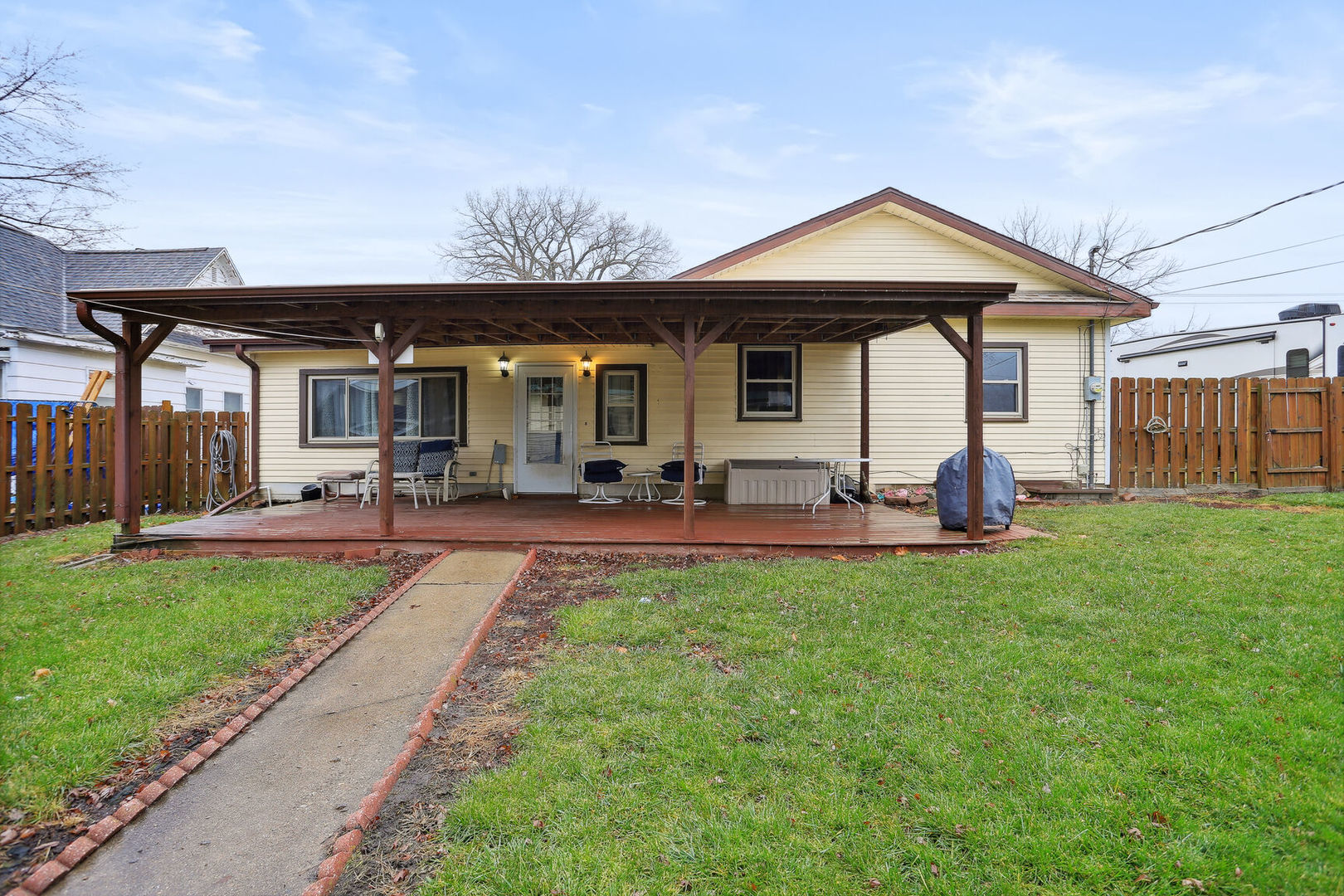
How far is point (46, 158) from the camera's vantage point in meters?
10.8

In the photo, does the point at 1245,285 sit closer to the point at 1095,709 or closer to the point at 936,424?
the point at 936,424

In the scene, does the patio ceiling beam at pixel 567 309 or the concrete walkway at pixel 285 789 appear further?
the patio ceiling beam at pixel 567 309

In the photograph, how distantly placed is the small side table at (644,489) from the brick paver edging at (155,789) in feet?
19.8

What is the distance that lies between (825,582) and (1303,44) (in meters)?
18.5

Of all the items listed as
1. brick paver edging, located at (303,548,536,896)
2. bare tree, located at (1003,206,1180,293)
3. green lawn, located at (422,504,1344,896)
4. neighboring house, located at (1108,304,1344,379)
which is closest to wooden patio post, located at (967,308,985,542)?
green lawn, located at (422,504,1344,896)

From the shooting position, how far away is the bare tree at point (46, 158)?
407 inches

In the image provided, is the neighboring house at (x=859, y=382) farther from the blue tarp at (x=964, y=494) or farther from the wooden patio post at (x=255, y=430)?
the blue tarp at (x=964, y=494)

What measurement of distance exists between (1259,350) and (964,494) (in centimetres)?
1357

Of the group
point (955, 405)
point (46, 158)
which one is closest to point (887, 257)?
point (955, 405)

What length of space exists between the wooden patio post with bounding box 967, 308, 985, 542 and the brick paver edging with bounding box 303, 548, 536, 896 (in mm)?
4795

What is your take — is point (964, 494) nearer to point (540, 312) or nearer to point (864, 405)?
point (864, 405)

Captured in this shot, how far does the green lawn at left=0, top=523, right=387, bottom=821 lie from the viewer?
275cm

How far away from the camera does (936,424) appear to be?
10.3 metres

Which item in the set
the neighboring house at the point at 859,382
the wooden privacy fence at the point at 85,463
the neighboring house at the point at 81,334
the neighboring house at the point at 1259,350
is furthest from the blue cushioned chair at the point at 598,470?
the neighboring house at the point at 1259,350
